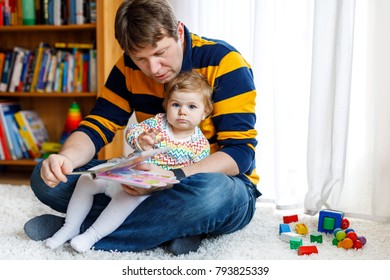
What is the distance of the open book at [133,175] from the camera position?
1114 mm

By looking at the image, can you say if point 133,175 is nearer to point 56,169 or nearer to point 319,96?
point 56,169

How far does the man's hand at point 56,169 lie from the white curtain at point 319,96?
0.92m

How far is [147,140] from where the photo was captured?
4.25ft

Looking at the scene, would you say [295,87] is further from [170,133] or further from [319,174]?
[170,133]

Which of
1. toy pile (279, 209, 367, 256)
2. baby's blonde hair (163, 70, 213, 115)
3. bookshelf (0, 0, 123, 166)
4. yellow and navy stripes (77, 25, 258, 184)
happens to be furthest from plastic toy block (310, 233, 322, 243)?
bookshelf (0, 0, 123, 166)

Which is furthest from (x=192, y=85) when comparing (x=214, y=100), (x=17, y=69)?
(x=17, y=69)

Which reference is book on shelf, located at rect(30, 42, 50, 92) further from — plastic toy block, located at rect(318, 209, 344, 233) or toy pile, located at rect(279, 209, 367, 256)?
plastic toy block, located at rect(318, 209, 344, 233)

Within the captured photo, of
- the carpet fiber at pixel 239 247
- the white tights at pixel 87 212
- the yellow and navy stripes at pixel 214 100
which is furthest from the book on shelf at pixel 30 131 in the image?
the white tights at pixel 87 212

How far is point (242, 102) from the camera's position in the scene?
1401 millimetres

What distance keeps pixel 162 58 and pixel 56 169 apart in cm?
40

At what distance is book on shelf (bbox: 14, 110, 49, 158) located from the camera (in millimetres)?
2549

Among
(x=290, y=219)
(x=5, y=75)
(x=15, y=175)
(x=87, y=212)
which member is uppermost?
(x=5, y=75)

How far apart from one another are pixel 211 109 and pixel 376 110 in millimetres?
689

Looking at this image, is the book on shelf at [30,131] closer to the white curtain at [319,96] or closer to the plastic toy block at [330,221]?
the white curtain at [319,96]
